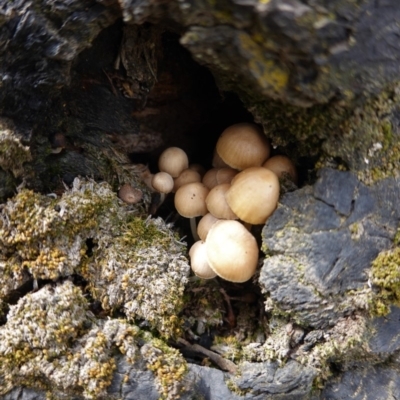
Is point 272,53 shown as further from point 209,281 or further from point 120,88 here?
point 209,281

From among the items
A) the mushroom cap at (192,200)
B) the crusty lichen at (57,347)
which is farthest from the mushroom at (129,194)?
the crusty lichen at (57,347)

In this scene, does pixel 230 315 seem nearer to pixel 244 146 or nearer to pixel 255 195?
pixel 255 195

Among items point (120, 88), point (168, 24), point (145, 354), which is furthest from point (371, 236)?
point (120, 88)

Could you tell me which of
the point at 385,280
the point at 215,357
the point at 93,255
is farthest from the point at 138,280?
the point at 385,280

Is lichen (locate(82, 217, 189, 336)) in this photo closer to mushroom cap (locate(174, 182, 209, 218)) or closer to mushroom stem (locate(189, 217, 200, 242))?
mushroom cap (locate(174, 182, 209, 218))

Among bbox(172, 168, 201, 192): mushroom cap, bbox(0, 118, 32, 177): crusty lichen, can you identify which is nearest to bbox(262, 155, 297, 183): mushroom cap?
bbox(172, 168, 201, 192): mushroom cap

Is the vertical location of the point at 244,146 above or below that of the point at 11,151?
below
